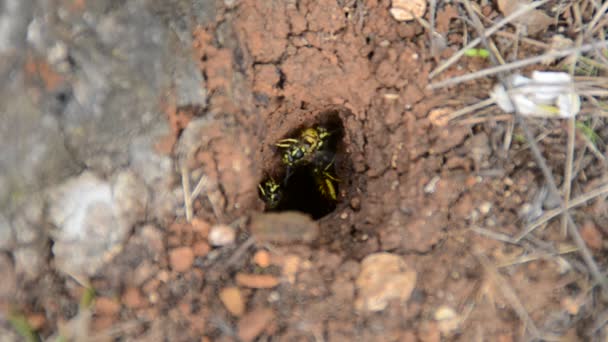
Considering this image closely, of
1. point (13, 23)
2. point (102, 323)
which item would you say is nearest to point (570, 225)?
point (102, 323)

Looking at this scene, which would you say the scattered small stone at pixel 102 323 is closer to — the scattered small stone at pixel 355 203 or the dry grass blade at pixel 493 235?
the scattered small stone at pixel 355 203

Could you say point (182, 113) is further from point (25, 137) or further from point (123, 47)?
point (25, 137)

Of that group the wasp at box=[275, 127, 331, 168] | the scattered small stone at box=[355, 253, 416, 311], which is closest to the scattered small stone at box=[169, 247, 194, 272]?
the scattered small stone at box=[355, 253, 416, 311]

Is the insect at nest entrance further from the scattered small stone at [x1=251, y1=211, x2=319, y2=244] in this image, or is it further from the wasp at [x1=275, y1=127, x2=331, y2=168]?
the scattered small stone at [x1=251, y1=211, x2=319, y2=244]

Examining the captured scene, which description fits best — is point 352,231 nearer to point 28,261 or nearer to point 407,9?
point 407,9

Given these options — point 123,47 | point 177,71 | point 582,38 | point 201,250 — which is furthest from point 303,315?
point 582,38

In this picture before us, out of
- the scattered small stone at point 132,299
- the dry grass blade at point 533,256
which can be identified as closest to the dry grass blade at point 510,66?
the dry grass blade at point 533,256
